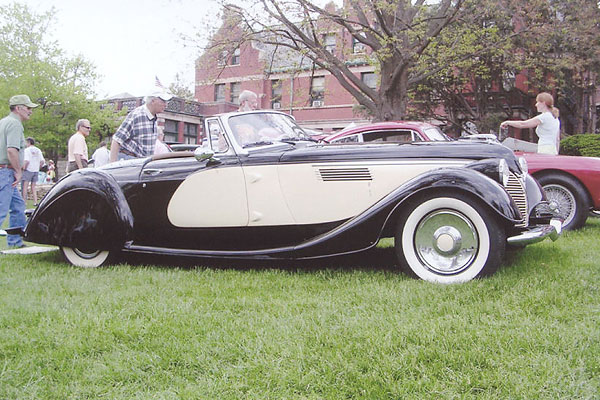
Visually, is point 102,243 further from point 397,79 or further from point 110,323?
point 397,79

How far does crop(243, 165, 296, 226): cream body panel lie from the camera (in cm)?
402

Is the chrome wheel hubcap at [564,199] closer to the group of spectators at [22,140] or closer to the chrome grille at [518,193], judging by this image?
the chrome grille at [518,193]

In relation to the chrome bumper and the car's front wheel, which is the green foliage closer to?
the chrome bumper

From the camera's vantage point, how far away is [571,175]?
19.1 ft

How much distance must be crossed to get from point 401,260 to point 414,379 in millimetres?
1658

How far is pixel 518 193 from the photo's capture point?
152 inches

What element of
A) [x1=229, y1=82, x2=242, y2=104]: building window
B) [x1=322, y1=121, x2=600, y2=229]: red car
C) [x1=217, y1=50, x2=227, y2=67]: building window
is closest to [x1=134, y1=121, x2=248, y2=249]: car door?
[x1=322, y1=121, x2=600, y2=229]: red car

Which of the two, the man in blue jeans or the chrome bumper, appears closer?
the chrome bumper

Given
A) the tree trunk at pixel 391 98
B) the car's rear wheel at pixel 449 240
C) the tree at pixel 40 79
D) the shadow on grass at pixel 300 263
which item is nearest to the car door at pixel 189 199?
the shadow on grass at pixel 300 263

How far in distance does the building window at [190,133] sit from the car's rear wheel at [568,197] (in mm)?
29977

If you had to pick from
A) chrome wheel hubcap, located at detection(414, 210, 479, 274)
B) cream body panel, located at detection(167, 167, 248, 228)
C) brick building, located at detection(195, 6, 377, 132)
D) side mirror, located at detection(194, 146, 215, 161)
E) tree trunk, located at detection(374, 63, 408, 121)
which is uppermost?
brick building, located at detection(195, 6, 377, 132)

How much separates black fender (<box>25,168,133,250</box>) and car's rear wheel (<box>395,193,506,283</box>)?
258 centimetres

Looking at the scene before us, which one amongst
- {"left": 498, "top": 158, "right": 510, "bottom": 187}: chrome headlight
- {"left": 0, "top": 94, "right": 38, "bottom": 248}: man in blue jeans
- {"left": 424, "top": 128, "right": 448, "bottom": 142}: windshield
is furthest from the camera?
{"left": 424, "top": 128, "right": 448, "bottom": 142}: windshield

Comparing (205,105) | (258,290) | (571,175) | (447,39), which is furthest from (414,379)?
(205,105)
